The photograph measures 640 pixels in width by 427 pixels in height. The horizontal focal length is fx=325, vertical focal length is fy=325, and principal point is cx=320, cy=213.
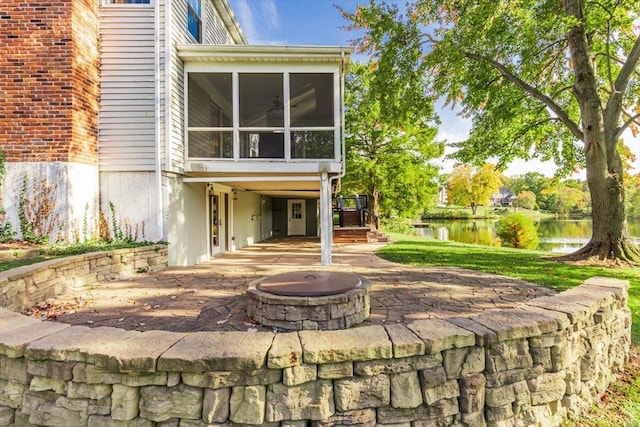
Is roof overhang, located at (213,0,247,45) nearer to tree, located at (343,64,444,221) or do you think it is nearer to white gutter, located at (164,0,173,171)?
white gutter, located at (164,0,173,171)

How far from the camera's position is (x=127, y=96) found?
6816 millimetres

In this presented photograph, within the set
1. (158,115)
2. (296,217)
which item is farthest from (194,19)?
(296,217)

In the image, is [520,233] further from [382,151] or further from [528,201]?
[528,201]

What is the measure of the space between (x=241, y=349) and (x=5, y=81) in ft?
24.9

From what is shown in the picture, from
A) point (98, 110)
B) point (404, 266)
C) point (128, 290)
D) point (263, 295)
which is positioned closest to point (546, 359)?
point (263, 295)

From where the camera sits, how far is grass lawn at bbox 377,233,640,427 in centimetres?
258

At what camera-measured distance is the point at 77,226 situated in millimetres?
6355

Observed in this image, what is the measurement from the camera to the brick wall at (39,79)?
604 cm

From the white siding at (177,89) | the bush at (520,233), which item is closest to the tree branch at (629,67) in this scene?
the bush at (520,233)

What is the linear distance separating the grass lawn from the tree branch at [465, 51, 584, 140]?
3.44 m

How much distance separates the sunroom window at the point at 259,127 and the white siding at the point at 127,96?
0.93 meters

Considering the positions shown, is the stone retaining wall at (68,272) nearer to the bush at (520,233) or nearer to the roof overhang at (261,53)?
the roof overhang at (261,53)

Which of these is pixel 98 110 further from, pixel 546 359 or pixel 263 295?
pixel 546 359

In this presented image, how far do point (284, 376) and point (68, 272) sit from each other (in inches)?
178
